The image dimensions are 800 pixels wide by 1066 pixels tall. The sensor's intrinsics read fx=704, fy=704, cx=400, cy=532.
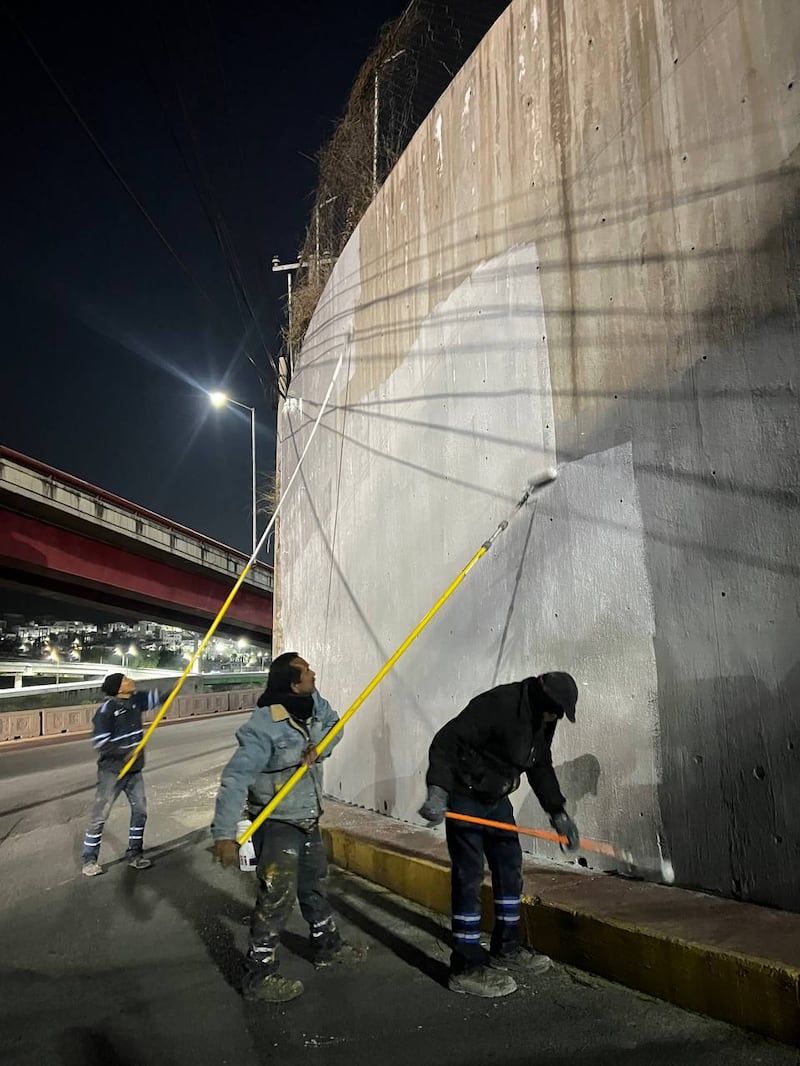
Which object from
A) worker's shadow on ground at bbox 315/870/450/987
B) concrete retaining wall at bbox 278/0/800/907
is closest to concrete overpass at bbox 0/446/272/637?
concrete retaining wall at bbox 278/0/800/907

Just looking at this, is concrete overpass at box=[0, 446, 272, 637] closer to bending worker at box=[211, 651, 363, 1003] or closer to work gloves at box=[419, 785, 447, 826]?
bending worker at box=[211, 651, 363, 1003]

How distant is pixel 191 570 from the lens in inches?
949

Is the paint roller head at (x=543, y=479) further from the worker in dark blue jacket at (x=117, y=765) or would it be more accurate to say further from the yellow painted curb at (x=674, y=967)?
the worker in dark blue jacket at (x=117, y=765)

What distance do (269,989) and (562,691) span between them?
6.57ft

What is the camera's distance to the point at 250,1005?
3.35m

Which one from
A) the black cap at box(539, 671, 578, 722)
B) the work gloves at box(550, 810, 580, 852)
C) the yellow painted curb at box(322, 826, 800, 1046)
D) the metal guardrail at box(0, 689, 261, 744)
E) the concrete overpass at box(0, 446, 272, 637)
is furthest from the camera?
the metal guardrail at box(0, 689, 261, 744)

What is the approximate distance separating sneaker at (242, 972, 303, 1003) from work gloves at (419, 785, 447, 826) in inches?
40.6

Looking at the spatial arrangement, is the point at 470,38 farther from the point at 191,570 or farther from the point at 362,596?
the point at 191,570

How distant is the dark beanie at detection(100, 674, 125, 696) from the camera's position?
254 inches

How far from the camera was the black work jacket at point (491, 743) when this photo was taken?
3.52 meters

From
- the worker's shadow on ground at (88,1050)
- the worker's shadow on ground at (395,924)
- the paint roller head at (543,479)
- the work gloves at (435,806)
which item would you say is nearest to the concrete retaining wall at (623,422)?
the paint roller head at (543,479)

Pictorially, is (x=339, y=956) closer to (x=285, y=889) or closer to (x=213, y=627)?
(x=285, y=889)

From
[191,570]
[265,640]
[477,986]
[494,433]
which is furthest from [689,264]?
[265,640]

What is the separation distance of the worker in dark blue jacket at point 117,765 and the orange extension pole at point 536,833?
12.6ft
